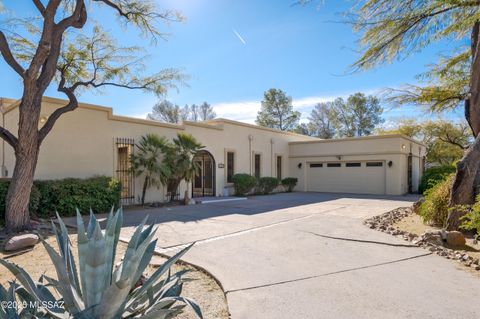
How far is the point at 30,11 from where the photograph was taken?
9367 millimetres

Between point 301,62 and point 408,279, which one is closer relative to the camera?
point 408,279

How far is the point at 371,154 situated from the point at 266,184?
662 centimetres

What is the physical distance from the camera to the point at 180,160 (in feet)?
42.5

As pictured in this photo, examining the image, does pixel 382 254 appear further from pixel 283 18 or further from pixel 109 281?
pixel 283 18

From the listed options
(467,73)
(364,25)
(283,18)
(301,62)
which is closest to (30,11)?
(283,18)

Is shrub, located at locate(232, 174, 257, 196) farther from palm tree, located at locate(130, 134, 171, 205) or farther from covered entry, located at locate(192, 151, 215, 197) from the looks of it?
palm tree, located at locate(130, 134, 171, 205)

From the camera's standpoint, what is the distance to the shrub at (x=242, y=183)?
667 inches

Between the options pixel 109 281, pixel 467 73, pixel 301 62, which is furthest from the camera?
pixel 467 73

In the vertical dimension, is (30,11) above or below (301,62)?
above

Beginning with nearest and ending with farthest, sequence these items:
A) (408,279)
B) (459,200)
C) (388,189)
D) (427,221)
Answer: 1. (408,279)
2. (459,200)
3. (427,221)
4. (388,189)

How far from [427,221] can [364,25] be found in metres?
5.27

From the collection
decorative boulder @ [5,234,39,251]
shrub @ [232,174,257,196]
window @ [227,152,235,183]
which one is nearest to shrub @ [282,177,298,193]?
shrub @ [232,174,257,196]

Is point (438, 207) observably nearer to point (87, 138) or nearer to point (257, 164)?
point (87, 138)

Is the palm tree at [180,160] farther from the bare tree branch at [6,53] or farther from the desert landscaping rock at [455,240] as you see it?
the desert landscaping rock at [455,240]
